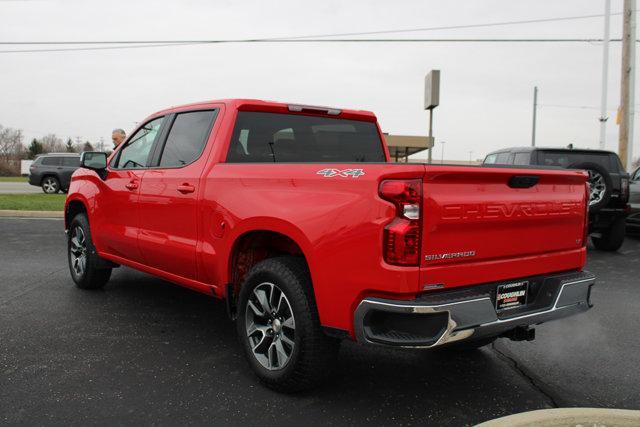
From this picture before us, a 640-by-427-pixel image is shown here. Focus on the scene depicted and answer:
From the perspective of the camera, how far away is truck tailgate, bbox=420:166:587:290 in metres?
2.85

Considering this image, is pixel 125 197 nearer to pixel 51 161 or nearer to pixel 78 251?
pixel 78 251

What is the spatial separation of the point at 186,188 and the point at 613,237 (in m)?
7.83

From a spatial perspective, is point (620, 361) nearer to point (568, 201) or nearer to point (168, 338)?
point (568, 201)

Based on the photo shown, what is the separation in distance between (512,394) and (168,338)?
2657 millimetres

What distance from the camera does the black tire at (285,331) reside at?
322 cm

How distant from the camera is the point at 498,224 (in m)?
3.12

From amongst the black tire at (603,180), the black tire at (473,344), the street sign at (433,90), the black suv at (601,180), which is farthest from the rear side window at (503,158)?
the black tire at (473,344)

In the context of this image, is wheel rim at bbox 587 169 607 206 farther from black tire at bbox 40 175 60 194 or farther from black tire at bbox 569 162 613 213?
black tire at bbox 40 175 60 194

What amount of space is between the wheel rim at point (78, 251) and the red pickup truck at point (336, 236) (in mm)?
1423

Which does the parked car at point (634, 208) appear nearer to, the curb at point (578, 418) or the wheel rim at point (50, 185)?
the curb at point (578, 418)

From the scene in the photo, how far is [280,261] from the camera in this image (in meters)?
3.46

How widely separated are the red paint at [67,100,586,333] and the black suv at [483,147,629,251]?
554 centimetres

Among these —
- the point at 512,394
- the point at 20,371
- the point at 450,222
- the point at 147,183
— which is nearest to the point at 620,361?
the point at 512,394

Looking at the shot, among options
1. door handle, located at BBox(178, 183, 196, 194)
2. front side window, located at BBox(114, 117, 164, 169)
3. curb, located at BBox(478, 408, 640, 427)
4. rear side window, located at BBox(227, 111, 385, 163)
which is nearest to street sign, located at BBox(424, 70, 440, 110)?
rear side window, located at BBox(227, 111, 385, 163)
